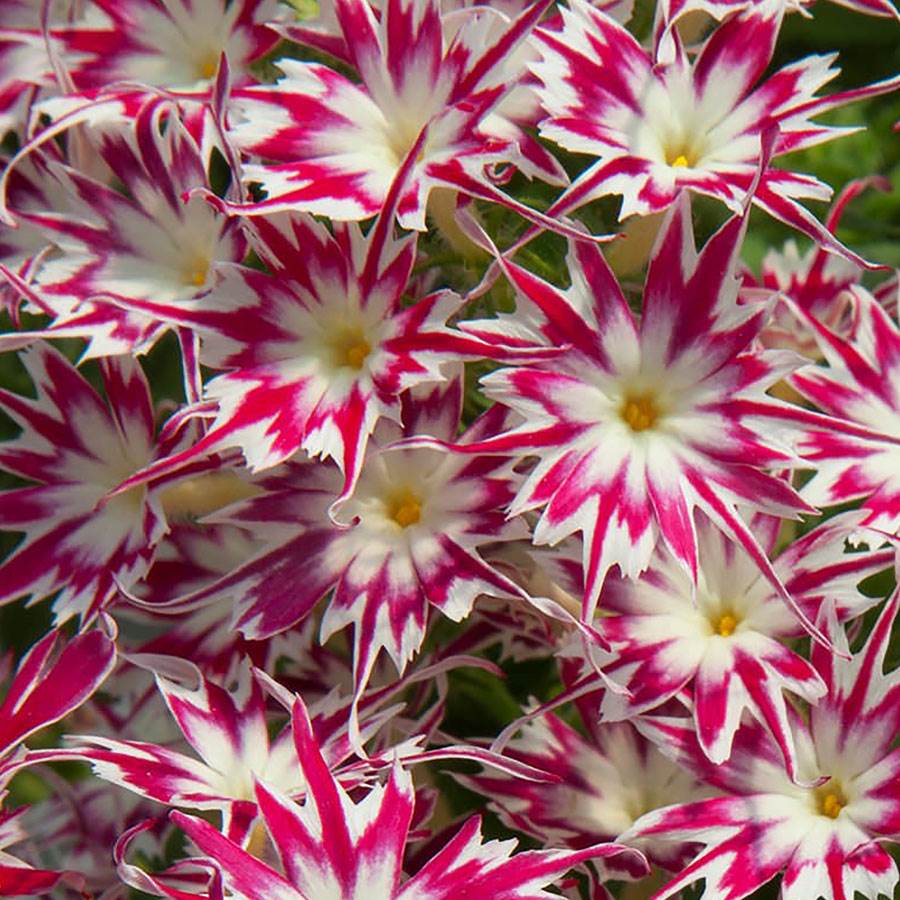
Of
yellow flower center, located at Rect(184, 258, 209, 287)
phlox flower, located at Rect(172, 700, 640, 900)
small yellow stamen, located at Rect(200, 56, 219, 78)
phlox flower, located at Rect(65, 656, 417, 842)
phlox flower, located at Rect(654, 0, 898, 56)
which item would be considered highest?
small yellow stamen, located at Rect(200, 56, 219, 78)

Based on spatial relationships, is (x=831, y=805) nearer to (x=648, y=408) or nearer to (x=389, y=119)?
(x=648, y=408)

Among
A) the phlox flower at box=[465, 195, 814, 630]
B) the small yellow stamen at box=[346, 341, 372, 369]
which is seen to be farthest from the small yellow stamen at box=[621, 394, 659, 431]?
the small yellow stamen at box=[346, 341, 372, 369]

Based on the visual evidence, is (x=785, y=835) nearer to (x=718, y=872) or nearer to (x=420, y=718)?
(x=718, y=872)

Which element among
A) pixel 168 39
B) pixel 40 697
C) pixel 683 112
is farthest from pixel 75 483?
pixel 683 112

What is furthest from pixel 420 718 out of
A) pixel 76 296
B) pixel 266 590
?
pixel 76 296

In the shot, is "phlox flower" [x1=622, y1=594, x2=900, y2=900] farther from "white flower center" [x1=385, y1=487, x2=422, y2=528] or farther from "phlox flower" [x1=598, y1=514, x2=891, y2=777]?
"white flower center" [x1=385, y1=487, x2=422, y2=528]

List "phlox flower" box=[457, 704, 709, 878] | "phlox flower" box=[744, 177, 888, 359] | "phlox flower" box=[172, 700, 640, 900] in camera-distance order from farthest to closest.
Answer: "phlox flower" box=[744, 177, 888, 359] → "phlox flower" box=[457, 704, 709, 878] → "phlox flower" box=[172, 700, 640, 900]

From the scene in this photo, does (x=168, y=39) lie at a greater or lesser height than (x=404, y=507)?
greater

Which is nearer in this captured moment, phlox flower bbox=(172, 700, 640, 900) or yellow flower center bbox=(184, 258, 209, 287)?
phlox flower bbox=(172, 700, 640, 900)
